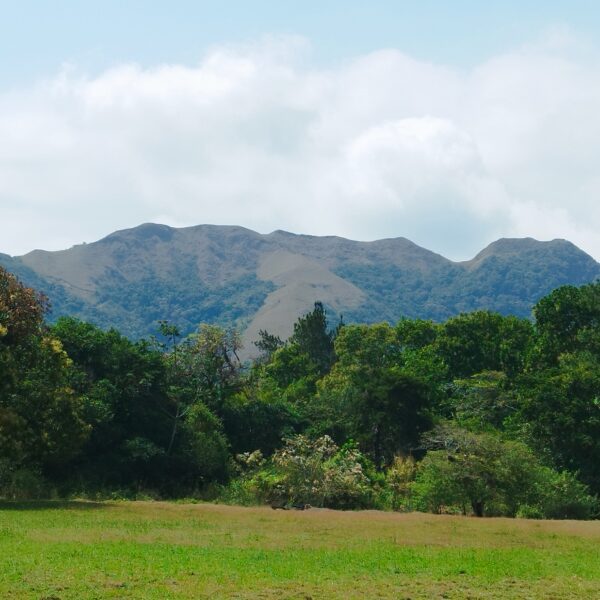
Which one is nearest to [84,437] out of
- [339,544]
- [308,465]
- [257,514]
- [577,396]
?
[257,514]

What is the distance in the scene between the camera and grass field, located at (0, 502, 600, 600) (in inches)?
603

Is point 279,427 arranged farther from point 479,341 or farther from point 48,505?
point 479,341

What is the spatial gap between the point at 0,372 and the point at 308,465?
14.1 m

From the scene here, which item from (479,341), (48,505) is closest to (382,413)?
(48,505)

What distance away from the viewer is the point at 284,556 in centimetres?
1920

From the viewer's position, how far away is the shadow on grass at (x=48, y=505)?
2814cm

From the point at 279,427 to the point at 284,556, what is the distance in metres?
28.8

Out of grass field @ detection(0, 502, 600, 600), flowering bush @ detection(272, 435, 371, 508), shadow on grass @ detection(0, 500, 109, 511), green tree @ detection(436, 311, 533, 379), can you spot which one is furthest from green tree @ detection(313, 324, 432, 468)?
shadow on grass @ detection(0, 500, 109, 511)

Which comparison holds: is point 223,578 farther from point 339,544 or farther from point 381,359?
point 381,359

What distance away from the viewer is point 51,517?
25281 mm

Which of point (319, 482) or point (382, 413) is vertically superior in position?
point (382, 413)

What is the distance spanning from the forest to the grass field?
14.1 ft

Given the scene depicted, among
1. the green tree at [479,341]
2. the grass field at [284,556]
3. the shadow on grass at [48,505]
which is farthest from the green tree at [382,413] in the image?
the shadow on grass at [48,505]

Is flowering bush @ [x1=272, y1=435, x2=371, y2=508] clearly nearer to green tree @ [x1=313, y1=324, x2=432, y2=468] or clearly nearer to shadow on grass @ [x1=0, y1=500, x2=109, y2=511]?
shadow on grass @ [x1=0, y1=500, x2=109, y2=511]
